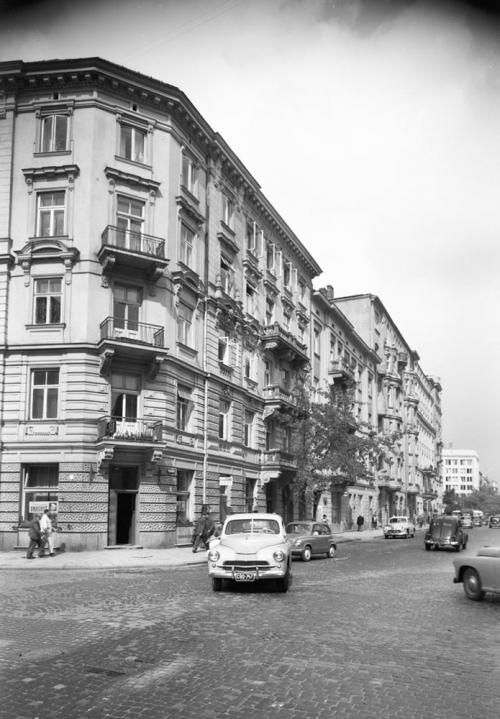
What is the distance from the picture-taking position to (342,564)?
24078 mm

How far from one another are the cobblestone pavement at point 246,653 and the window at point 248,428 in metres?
23.6

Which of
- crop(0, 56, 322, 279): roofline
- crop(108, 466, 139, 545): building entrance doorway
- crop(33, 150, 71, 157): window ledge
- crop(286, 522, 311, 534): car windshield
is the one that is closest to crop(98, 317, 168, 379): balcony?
crop(108, 466, 139, 545): building entrance doorway

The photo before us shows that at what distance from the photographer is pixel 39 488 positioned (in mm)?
28203

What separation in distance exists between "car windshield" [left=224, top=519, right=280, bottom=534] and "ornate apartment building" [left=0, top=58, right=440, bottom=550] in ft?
39.1

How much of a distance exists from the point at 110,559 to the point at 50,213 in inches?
576

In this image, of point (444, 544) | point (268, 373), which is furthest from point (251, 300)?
point (444, 544)

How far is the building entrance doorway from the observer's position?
28.6 metres

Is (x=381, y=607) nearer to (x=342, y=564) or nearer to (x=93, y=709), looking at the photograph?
(x=93, y=709)

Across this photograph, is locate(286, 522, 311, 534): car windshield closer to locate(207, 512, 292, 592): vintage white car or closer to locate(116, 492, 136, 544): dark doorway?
locate(116, 492, 136, 544): dark doorway

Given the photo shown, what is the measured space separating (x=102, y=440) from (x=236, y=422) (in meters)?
11.1

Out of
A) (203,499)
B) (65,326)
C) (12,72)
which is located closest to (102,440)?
(65,326)

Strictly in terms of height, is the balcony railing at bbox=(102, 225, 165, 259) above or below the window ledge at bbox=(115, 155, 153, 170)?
below

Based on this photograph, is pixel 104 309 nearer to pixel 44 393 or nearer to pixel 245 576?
pixel 44 393

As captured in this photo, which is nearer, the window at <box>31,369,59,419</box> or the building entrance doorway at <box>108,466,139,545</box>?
the building entrance doorway at <box>108,466,139,545</box>
